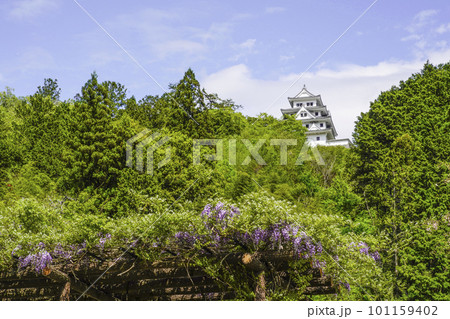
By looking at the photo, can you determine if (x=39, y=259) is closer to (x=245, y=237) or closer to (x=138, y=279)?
(x=138, y=279)

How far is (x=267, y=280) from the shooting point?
10891 mm

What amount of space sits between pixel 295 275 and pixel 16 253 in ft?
17.5

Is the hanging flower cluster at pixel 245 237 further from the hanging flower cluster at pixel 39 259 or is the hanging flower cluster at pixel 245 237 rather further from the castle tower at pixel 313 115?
the castle tower at pixel 313 115

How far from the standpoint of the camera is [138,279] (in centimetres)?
1073

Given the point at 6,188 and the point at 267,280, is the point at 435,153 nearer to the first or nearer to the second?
the point at 267,280

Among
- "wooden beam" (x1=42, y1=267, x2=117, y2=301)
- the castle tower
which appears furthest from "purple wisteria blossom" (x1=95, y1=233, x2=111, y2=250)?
the castle tower

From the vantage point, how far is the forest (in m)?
10.3

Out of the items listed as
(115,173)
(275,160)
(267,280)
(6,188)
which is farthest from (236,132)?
(267,280)

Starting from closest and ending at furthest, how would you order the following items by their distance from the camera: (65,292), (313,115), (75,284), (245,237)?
(245,237), (65,292), (75,284), (313,115)

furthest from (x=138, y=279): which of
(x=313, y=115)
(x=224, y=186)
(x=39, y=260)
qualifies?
(x=313, y=115)

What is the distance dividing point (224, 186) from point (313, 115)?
54895 millimetres

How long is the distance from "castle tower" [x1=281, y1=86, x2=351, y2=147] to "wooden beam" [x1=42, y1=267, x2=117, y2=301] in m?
66.3

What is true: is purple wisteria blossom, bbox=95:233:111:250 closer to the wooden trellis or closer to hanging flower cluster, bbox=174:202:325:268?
the wooden trellis

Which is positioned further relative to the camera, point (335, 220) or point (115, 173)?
point (115, 173)
